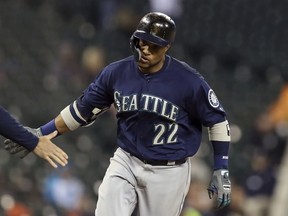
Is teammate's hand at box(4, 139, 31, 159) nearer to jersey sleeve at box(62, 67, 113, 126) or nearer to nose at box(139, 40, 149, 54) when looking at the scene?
jersey sleeve at box(62, 67, 113, 126)

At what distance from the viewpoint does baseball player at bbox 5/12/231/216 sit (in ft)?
19.4

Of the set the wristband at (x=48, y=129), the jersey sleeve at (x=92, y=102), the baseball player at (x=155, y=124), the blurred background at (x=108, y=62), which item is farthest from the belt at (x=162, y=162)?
the blurred background at (x=108, y=62)

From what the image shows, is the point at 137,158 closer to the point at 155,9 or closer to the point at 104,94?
the point at 104,94

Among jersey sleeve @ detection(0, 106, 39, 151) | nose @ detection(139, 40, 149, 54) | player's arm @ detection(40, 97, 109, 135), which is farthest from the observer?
player's arm @ detection(40, 97, 109, 135)

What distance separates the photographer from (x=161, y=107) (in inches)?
234

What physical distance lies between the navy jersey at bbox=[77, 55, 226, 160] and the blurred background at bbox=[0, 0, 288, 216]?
2.71 metres

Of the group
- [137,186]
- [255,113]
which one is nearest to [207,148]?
[255,113]

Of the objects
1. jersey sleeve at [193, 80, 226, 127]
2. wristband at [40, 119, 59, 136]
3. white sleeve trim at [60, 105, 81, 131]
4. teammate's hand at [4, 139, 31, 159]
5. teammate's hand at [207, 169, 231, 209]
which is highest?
jersey sleeve at [193, 80, 226, 127]

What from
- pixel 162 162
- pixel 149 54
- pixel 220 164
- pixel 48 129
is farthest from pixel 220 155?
pixel 48 129

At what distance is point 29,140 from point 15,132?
13cm

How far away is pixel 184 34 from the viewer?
528 inches

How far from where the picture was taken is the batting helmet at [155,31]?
587cm

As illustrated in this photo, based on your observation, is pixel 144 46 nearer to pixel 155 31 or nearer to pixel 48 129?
pixel 155 31

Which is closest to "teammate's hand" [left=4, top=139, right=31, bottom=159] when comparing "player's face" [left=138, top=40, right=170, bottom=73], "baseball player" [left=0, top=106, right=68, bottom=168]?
"baseball player" [left=0, top=106, right=68, bottom=168]
